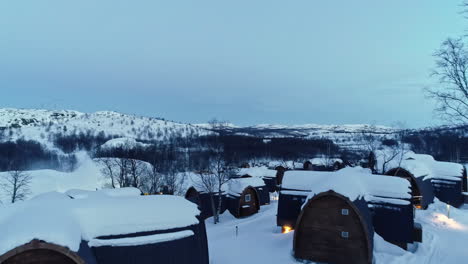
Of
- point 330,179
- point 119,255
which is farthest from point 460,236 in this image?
point 119,255

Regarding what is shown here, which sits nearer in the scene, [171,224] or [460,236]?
[171,224]

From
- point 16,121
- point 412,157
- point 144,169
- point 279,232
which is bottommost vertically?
point 279,232

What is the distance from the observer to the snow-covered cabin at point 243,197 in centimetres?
3144

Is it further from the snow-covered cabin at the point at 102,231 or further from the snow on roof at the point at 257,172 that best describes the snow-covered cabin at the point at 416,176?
the snow-covered cabin at the point at 102,231

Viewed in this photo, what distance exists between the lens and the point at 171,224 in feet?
36.6

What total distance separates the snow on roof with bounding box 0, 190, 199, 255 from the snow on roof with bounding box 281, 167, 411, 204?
8372 mm

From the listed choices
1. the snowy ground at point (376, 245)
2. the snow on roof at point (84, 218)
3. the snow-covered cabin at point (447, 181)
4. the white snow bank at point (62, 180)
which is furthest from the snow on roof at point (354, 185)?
the white snow bank at point (62, 180)

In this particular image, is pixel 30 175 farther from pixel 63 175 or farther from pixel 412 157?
pixel 412 157

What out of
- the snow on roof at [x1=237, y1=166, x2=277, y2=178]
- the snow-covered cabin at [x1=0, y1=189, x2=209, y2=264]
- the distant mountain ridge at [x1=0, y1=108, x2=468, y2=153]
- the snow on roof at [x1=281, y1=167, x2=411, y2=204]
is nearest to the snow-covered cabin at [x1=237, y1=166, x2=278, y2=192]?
the snow on roof at [x1=237, y1=166, x2=277, y2=178]

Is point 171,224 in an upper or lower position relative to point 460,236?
upper

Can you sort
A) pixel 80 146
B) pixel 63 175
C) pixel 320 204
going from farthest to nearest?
pixel 80 146, pixel 63 175, pixel 320 204

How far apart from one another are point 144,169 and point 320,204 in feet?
110

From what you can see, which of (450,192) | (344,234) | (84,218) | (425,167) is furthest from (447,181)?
(84,218)

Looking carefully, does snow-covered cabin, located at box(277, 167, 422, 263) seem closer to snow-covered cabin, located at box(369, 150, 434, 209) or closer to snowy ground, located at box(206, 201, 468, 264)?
snowy ground, located at box(206, 201, 468, 264)
